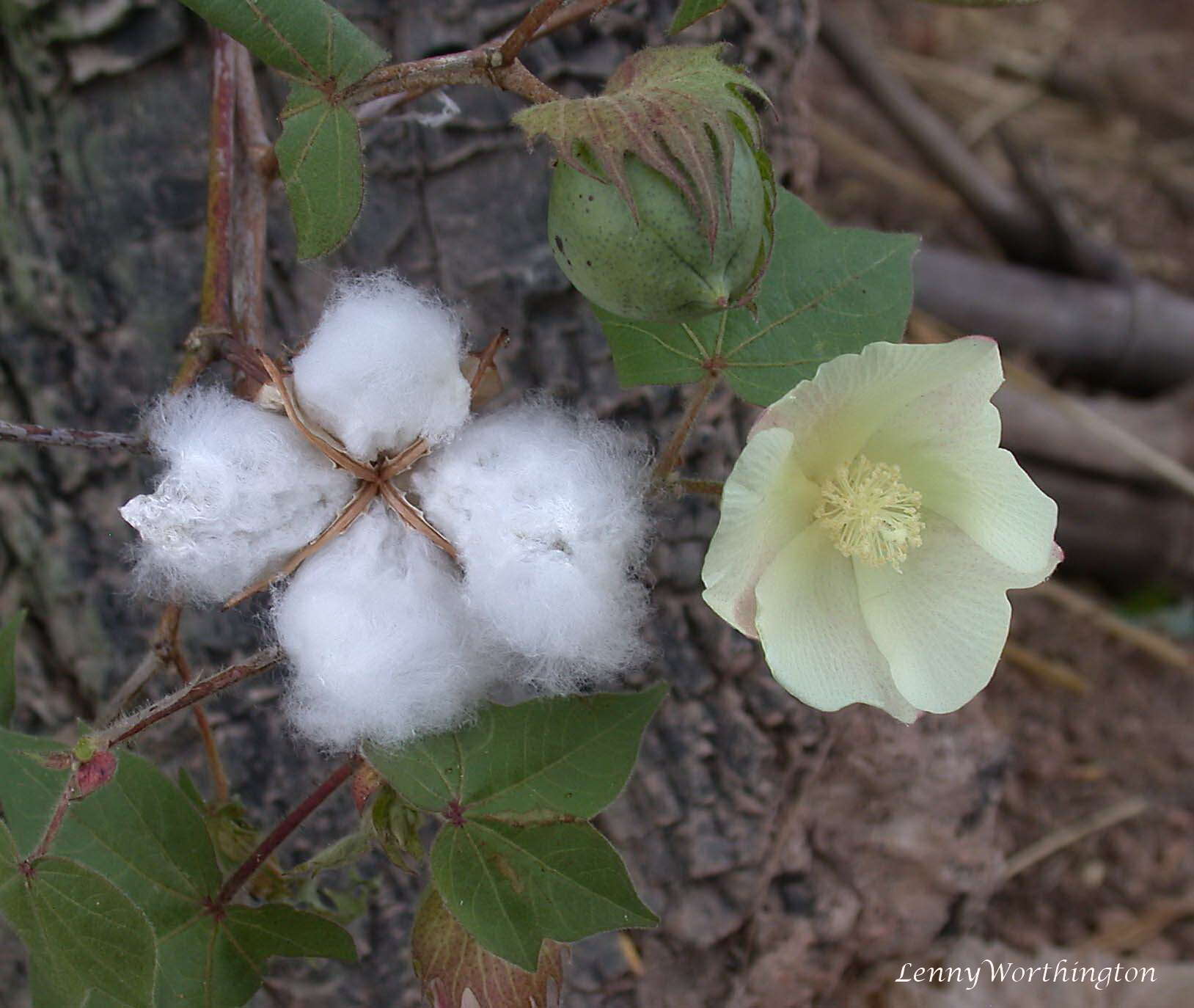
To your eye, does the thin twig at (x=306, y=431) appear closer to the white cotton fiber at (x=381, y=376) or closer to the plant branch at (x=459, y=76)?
the white cotton fiber at (x=381, y=376)

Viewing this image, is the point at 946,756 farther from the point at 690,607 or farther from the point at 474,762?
the point at 474,762

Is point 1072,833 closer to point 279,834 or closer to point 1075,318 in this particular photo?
point 1075,318

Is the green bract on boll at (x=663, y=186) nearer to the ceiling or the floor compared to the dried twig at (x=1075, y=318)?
nearer to the ceiling

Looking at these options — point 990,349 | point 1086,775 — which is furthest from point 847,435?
point 1086,775

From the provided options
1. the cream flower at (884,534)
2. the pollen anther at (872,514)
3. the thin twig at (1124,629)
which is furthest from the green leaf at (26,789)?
the thin twig at (1124,629)

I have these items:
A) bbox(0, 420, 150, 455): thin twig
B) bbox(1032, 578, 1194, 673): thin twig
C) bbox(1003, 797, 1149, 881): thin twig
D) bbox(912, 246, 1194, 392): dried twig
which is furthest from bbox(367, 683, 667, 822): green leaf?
bbox(912, 246, 1194, 392): dried twig

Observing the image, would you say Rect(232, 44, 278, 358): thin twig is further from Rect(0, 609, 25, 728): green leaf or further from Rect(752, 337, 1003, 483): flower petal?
Rect(752, 337, 1003, 483): flower petal

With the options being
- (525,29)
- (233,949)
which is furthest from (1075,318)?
(233,949)
